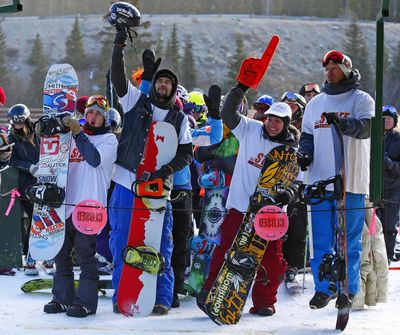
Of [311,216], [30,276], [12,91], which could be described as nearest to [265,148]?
[311,216]

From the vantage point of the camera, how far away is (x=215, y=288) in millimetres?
6121

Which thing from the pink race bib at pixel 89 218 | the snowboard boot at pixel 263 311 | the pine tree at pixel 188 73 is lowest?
the snowboard boot at pixel 263 311

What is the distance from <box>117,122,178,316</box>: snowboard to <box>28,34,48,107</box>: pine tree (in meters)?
46.3

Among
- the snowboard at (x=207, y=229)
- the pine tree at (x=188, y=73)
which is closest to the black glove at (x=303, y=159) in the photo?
the snowboard at (x=207, y=229)

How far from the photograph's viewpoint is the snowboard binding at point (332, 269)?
590cm

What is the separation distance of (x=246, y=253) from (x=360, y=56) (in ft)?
174

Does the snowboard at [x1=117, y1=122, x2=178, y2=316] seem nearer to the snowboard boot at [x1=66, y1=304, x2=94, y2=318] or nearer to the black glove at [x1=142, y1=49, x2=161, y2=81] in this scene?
the snowboard boot at [x1=66, y1=304, x2=94, y2=318]

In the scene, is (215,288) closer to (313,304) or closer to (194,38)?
(313,304)

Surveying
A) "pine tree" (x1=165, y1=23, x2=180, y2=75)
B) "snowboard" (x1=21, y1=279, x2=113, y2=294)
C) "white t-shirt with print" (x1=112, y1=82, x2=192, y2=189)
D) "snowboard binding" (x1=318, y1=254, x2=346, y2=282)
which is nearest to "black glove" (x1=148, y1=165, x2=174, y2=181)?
"white t-shirt with print" (x1=112, y1=82, x2=192, y2=189)

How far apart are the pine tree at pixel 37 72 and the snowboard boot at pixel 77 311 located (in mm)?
46517

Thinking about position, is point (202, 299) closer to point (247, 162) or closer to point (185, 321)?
point (185, 321)

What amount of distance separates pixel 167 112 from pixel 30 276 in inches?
111

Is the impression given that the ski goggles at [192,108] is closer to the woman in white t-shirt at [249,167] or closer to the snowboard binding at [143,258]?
the woman in white t-shirt at [249,167]

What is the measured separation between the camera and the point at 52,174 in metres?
6.60
